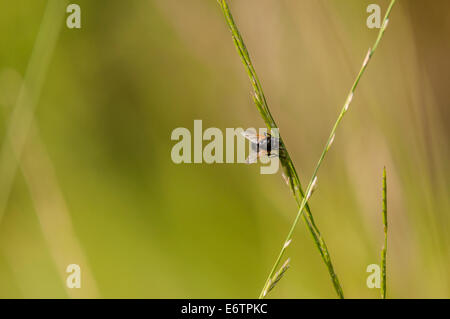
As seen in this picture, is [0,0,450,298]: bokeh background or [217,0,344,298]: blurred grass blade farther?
[0,0,450,298]: bokeh background

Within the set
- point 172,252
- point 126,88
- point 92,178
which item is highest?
point 126,88

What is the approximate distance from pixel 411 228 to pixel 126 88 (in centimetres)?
125

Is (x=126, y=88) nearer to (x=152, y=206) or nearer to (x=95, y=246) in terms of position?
(x=152, y=206)

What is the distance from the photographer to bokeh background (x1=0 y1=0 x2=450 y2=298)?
1520mm

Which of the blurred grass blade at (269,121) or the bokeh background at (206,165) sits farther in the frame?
the bokeh background at (206,165)

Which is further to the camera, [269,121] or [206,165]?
[206,165]

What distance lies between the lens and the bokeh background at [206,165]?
152 centimetres

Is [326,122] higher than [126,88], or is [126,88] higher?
[126,88]

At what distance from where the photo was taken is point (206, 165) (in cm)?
196
